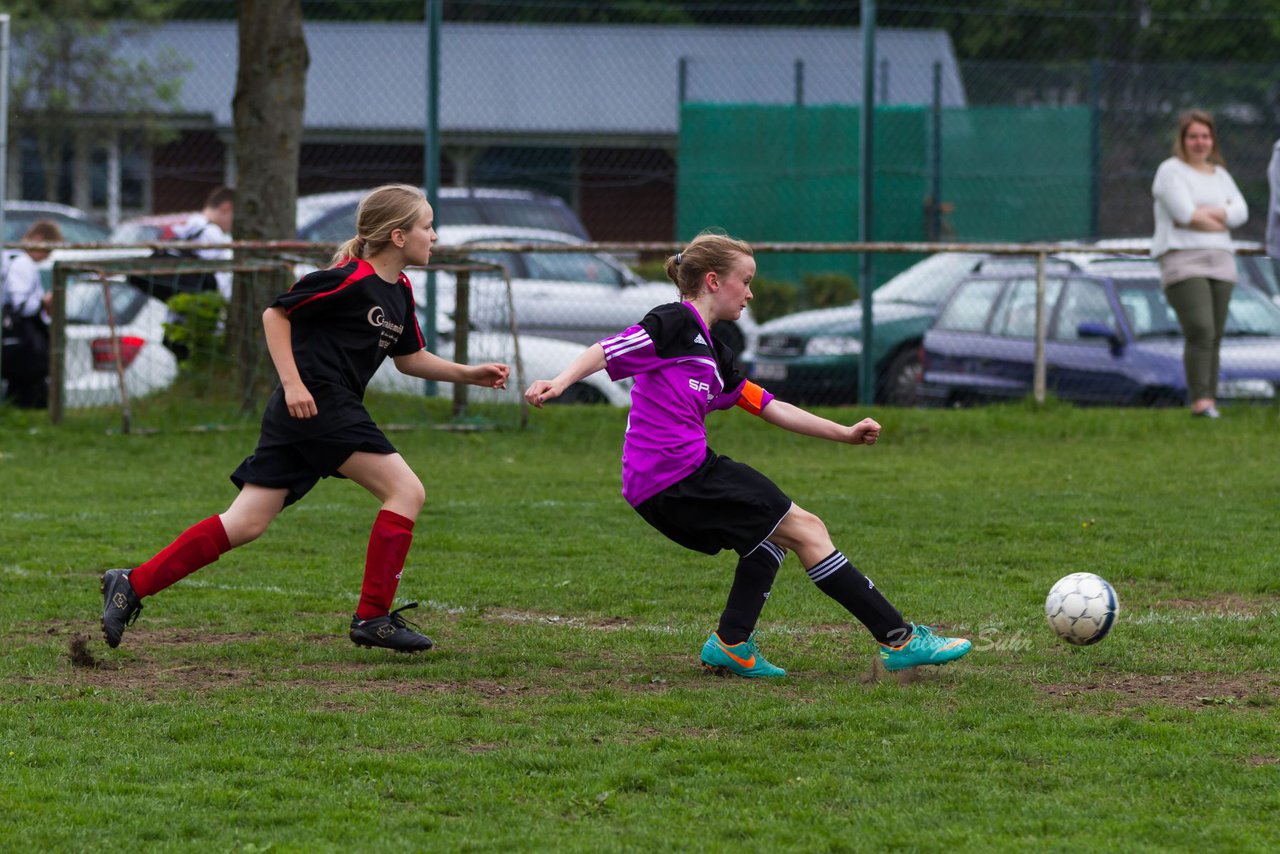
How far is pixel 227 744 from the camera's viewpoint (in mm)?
4477

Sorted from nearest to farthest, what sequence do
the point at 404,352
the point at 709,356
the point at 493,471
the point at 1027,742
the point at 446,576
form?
the point at 1027,742 → the point at 709,356 → the point at 404,352 → the point at 446,576 → the point at 493,471

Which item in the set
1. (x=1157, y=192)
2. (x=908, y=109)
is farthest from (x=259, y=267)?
(x=908, y=109)

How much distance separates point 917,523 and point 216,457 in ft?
16.2

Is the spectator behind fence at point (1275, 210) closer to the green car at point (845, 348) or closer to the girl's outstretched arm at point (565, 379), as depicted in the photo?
the green car at point (845, 348)

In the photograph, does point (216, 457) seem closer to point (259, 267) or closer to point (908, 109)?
point (259, 267)

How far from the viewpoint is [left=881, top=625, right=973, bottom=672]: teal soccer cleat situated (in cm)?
514

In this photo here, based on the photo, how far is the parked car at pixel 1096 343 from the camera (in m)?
13.0

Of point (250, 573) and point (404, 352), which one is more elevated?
point (404, 352)

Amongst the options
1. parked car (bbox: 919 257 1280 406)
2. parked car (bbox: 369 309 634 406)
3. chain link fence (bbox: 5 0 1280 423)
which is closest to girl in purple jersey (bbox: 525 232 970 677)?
parked car (bbox: 369 309 634 406)

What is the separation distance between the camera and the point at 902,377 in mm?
14727

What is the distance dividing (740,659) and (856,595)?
0.41m

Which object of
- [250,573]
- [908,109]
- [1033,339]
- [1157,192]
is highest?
[908,109]

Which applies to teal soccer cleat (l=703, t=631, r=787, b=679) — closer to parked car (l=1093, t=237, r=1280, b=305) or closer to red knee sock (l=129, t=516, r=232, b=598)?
red knee sock (l=129, t=516, r=232, b=598)

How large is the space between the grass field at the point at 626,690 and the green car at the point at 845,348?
4.61m
